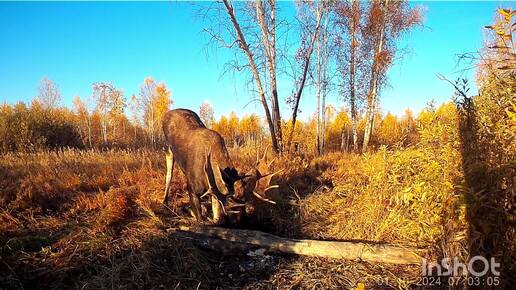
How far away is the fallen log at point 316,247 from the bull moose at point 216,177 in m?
0.39

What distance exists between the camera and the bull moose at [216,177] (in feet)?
16.6

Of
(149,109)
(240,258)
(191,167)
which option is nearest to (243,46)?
(191,167)

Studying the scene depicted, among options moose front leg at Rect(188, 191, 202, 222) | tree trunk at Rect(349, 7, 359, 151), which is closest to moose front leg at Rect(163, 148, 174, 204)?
moose front leg at Rect(188, 191, 202, 222)

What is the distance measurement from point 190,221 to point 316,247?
2.15 m

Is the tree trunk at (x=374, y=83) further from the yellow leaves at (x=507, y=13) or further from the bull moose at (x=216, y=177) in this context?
the yellow leaves at (x=507, y=13)

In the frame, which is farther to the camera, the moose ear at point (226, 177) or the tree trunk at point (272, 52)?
the tree trunk at point (272, 52)

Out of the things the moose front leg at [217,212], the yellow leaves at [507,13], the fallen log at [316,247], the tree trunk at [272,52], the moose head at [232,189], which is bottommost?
the fallen log at [316,247]

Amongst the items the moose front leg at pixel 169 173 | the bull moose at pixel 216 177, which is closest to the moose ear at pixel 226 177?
the bull moose at pixel 216 177

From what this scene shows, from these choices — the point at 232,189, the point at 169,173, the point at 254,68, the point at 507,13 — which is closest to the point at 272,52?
the point at 254,68

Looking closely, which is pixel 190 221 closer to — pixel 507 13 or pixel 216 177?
pixel 216 177

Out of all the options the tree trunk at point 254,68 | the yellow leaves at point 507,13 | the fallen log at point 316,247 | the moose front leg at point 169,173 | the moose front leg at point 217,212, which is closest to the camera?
the yellow leaves at point 507,13

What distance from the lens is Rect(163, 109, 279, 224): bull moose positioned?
5.07m

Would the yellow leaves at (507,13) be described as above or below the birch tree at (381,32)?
below

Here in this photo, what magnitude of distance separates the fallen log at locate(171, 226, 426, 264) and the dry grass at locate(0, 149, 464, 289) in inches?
4.8
